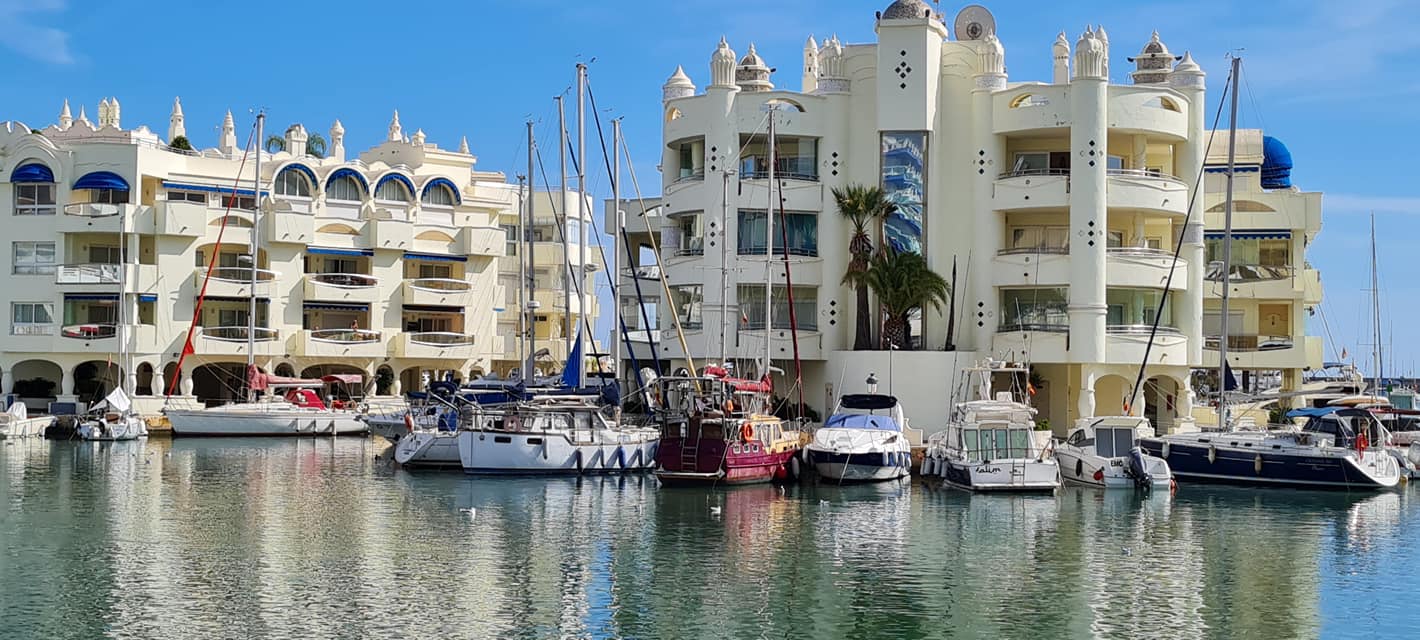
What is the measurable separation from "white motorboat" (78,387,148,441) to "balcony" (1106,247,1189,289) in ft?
149

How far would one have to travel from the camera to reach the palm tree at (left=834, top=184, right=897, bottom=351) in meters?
64.1

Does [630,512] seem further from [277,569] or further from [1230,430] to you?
[1230,430]

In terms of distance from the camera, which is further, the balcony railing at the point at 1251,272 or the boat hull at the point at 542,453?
the balcony railing at the point at 1251,272

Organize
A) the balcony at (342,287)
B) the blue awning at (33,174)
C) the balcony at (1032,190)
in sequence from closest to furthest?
the balcony at (1032,190)
the blue awning at (33,174)
the balcony at (342,287)

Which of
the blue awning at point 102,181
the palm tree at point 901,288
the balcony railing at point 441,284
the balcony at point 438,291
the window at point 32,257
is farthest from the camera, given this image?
the balcony railing at point 441,284

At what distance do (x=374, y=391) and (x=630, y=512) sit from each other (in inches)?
1975

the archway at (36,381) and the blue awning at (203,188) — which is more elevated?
the blue awning at (203,188)

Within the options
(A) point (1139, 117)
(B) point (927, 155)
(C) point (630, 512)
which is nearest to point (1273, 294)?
(A) point (1139, 117)

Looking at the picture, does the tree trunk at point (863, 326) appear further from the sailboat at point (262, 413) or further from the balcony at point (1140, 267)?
the sailboat at point (262, 413)

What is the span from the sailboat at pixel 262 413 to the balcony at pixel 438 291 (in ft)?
34.1

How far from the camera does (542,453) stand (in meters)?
53.8

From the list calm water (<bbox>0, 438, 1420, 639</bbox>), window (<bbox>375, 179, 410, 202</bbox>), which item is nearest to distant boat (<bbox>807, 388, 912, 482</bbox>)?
calm water (<bbox>0, 438, 1420, 639</bbox>)

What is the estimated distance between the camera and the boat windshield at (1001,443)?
1986 inches

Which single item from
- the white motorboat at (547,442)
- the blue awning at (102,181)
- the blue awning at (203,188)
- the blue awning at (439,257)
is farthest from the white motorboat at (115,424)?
the white motorboat at (547,442)
